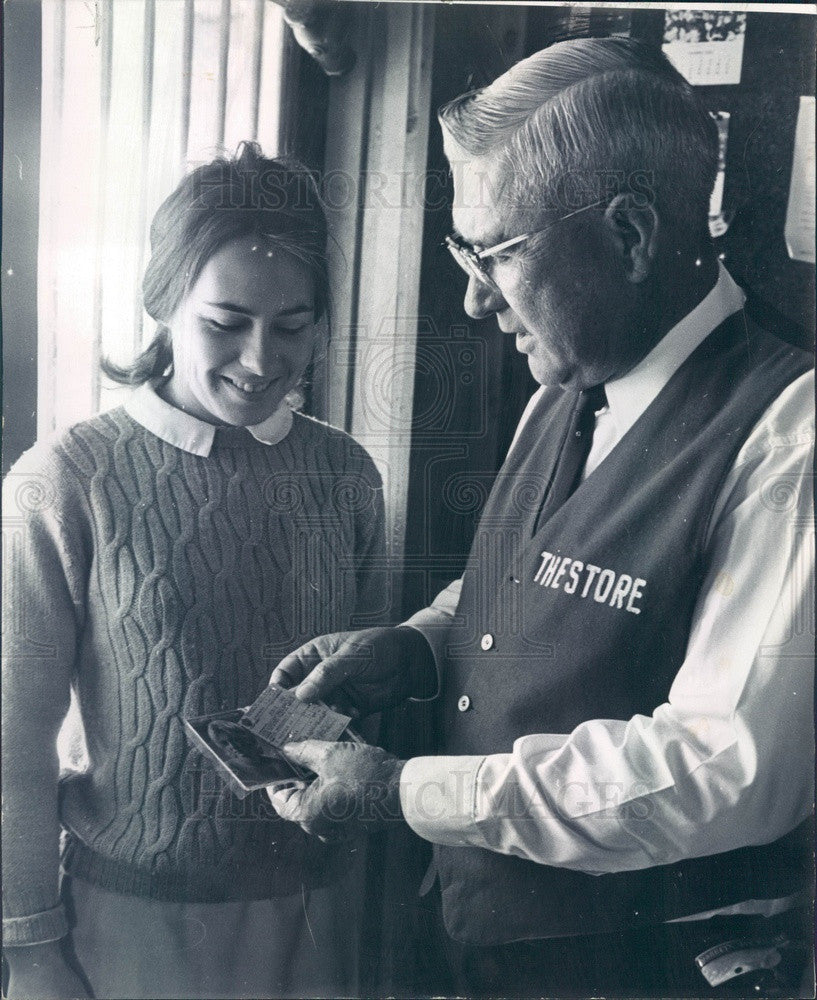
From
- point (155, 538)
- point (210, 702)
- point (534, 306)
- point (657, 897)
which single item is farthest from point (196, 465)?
point (657, 897)

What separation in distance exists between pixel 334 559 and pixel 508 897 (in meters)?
0.55

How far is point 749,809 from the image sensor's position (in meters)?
1.48

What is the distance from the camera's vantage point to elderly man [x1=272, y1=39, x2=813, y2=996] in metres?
1.46

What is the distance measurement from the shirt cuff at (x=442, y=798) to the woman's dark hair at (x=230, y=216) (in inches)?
28.8

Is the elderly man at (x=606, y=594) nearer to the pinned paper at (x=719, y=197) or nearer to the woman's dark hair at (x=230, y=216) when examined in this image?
the pinned paper at (x=719, y=197)

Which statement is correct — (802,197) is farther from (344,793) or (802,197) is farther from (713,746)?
(344,793)

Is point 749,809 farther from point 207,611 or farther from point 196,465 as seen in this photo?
point 196,465

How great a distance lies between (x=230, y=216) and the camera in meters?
1.48

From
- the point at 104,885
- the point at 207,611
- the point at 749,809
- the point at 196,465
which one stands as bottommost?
the point at 104,885

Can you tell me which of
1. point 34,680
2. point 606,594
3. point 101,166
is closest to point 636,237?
point 606,594

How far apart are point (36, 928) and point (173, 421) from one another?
772 millimetres

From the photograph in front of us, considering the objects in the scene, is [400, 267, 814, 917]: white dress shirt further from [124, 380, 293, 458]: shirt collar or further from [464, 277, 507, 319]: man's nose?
[124, 380, 293, 458]: shirt collar

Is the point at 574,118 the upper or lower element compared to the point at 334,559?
upper

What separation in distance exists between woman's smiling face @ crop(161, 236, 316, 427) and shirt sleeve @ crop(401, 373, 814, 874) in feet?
1.98
